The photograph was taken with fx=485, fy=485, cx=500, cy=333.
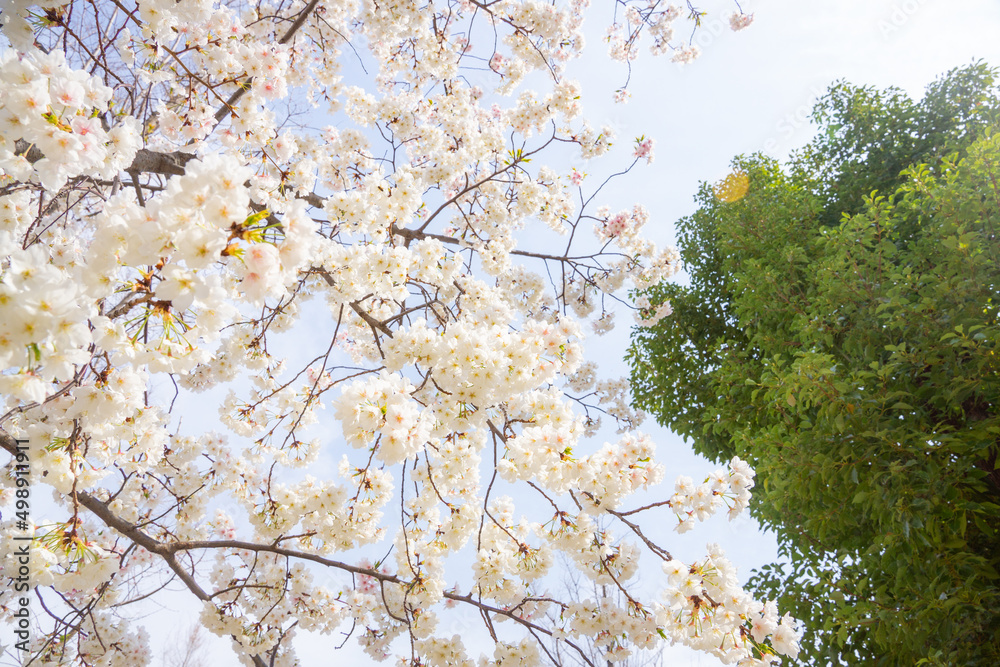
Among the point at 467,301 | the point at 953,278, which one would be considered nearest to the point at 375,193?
the point at 467,301

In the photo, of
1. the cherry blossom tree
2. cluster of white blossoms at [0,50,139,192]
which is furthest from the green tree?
cluster of white blossoms at [0,50,139,192]

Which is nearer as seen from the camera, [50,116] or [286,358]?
[50,116]

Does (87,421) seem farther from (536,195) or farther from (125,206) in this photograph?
(536,195)

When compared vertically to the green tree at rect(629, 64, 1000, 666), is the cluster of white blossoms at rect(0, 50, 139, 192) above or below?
below

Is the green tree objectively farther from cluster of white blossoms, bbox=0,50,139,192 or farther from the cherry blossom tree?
cluster of white blossoms, bbox=0,50,139,192

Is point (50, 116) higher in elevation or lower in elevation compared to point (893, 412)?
lower

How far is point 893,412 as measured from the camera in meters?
3.16

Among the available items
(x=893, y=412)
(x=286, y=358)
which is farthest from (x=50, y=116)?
(x=893, y=412)

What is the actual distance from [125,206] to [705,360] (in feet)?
20.6

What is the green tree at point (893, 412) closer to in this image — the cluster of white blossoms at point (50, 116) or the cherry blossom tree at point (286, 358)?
the cherry blossom tree at point (286, 358)

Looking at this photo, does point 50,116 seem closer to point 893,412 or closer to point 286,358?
point 286,358

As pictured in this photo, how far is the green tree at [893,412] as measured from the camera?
8.77 ft

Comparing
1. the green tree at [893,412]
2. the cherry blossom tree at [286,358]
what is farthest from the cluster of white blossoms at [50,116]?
the green tree at [893,412]

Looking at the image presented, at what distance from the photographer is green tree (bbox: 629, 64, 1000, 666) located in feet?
8.77
